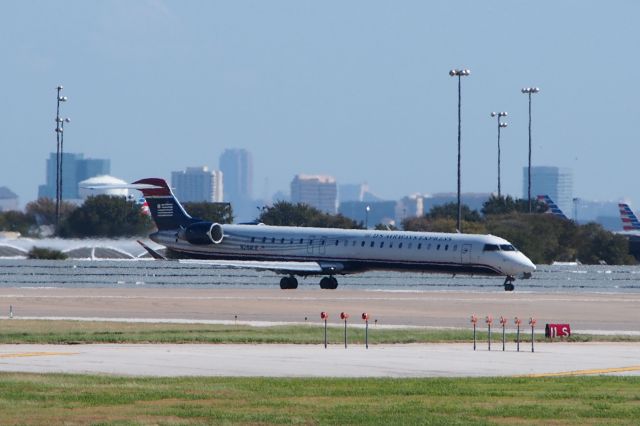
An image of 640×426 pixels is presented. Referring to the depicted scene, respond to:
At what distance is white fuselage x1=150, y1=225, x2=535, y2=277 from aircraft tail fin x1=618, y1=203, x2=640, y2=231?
6503cm

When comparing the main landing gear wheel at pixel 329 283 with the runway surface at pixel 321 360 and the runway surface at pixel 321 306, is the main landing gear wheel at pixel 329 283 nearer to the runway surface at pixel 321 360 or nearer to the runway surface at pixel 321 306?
the runway surface at pixel 321 306

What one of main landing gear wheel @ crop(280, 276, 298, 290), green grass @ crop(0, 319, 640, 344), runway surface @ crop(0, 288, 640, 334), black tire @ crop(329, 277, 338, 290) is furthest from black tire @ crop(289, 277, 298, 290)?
green grass @ crop(0, 319, 640, 344)

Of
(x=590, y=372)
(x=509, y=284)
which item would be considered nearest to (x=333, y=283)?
(x=509, y=284)

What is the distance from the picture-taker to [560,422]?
20047mm

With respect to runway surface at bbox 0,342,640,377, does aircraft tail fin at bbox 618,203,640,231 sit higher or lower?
higher

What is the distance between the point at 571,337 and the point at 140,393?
54.9 feet

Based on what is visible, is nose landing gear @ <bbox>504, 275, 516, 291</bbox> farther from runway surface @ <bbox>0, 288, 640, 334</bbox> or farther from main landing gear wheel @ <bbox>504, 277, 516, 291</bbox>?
runway surface @ <bbox>0, 288, 640, 334</bbox>

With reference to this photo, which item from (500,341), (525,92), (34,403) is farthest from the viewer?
(525,92)

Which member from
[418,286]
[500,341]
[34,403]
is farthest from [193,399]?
[418,286]

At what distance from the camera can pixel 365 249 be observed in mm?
70312

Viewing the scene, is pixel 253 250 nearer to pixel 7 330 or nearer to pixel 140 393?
pixel 7 330

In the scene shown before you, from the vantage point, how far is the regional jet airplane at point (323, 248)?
67.5 m

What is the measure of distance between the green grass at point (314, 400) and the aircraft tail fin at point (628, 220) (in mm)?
108432

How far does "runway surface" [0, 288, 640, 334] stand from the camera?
4547cm
